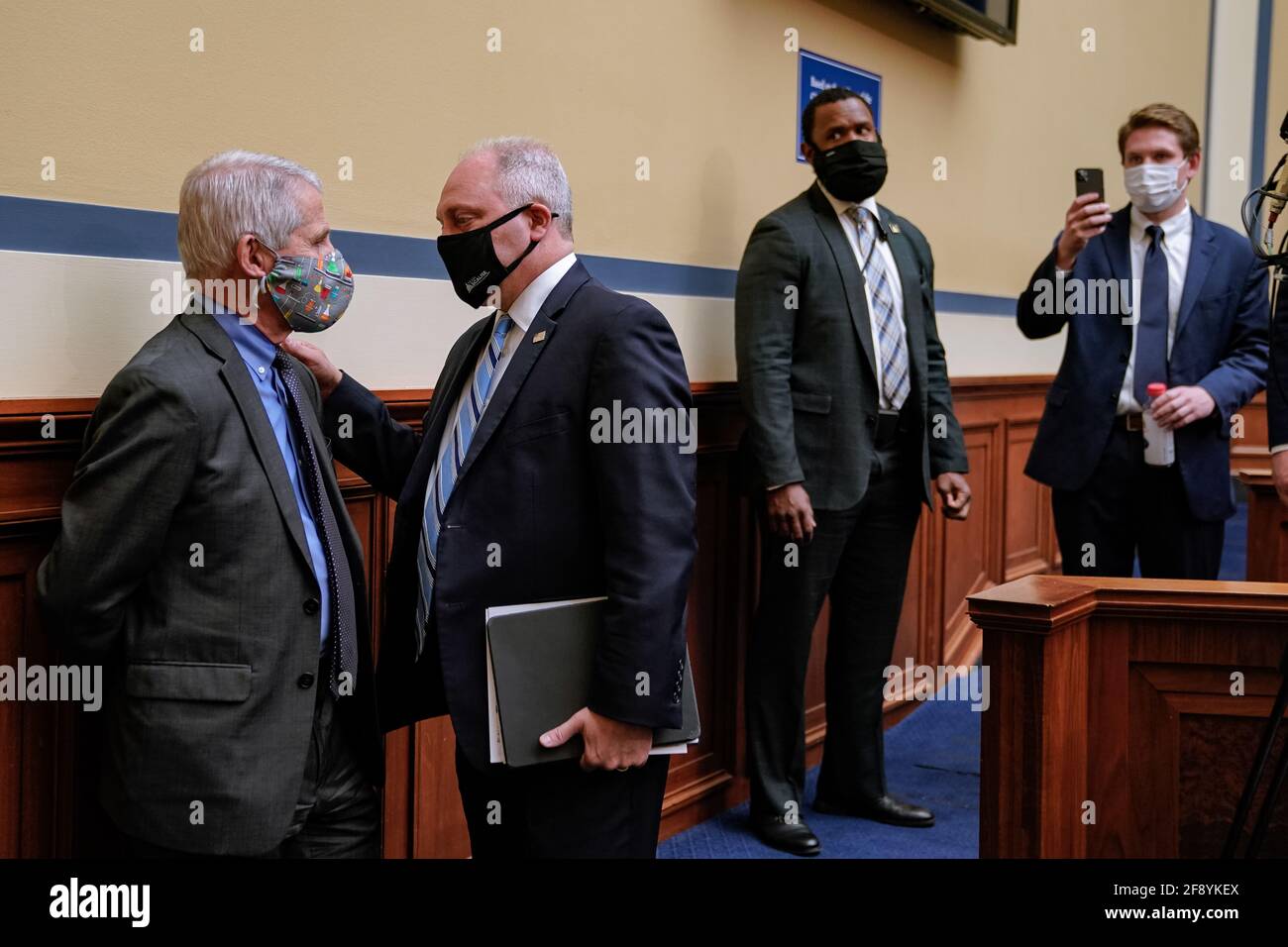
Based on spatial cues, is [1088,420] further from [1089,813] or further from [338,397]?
[338,397]

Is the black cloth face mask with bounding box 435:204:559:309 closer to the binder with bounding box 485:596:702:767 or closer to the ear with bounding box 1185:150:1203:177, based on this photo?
the binder with bounding box 485:596:702:767

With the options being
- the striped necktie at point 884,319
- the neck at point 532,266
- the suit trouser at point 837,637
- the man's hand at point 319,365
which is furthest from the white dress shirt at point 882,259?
the man's hand at point 319,365

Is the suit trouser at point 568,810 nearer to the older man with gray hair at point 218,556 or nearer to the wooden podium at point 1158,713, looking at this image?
the older man with gray hair at point 218,556

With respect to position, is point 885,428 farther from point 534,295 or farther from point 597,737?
point 597,737

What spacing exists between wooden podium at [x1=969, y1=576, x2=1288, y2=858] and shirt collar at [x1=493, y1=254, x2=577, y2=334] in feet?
2.79

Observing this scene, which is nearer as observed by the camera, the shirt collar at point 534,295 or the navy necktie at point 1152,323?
the shirt collar at point 534,295

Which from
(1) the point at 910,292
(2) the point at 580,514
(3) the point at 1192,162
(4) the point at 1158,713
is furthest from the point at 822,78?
(2) the point at 580,514

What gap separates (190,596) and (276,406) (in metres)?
0.30

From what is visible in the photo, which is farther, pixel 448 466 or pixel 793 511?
pixel 793 511

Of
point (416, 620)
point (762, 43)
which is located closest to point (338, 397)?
point (416, 620)

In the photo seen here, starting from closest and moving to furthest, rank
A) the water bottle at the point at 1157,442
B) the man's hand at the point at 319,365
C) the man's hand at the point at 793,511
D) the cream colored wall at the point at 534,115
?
1. the cream colored wall at the point at 534,115
2. the man's hand at the point at 319,365
3. the man's hand at the point at 793,511
4. the water bottle at the point at 1157,442

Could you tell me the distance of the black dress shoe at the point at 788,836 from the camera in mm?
3348

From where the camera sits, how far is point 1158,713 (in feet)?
7.53

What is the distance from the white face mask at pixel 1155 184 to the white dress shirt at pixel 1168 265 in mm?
64
